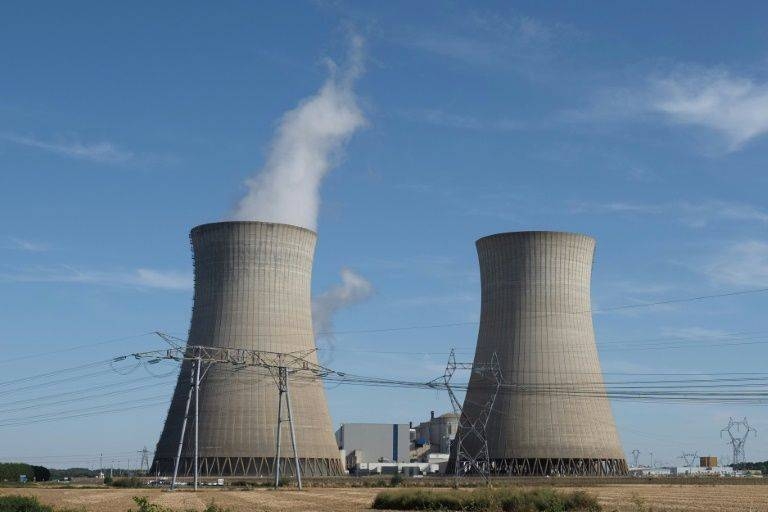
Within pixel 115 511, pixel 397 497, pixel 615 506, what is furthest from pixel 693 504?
pixel 115 511

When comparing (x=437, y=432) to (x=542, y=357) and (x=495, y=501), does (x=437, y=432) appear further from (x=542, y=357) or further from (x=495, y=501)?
(x=495, y=501)

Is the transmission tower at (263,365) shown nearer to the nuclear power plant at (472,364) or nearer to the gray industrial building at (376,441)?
the nuclear power plant at (472,364)

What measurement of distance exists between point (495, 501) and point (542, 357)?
22.7 m

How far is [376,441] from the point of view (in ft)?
250

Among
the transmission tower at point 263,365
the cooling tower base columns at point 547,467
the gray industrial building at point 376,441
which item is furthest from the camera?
the gray industrial building at point 376,441

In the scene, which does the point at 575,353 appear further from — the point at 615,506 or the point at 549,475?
the point at 615,506

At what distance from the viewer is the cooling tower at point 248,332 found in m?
43.6

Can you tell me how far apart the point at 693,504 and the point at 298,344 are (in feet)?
72.7

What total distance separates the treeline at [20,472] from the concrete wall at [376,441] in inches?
851

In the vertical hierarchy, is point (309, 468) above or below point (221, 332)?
below

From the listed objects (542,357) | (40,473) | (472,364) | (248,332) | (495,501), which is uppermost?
(248,332)

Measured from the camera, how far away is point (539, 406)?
4725 centimetres

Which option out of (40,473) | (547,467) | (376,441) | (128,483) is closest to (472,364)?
(547,467)

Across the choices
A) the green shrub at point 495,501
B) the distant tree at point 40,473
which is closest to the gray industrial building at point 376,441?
the distant tree at point 40,473
